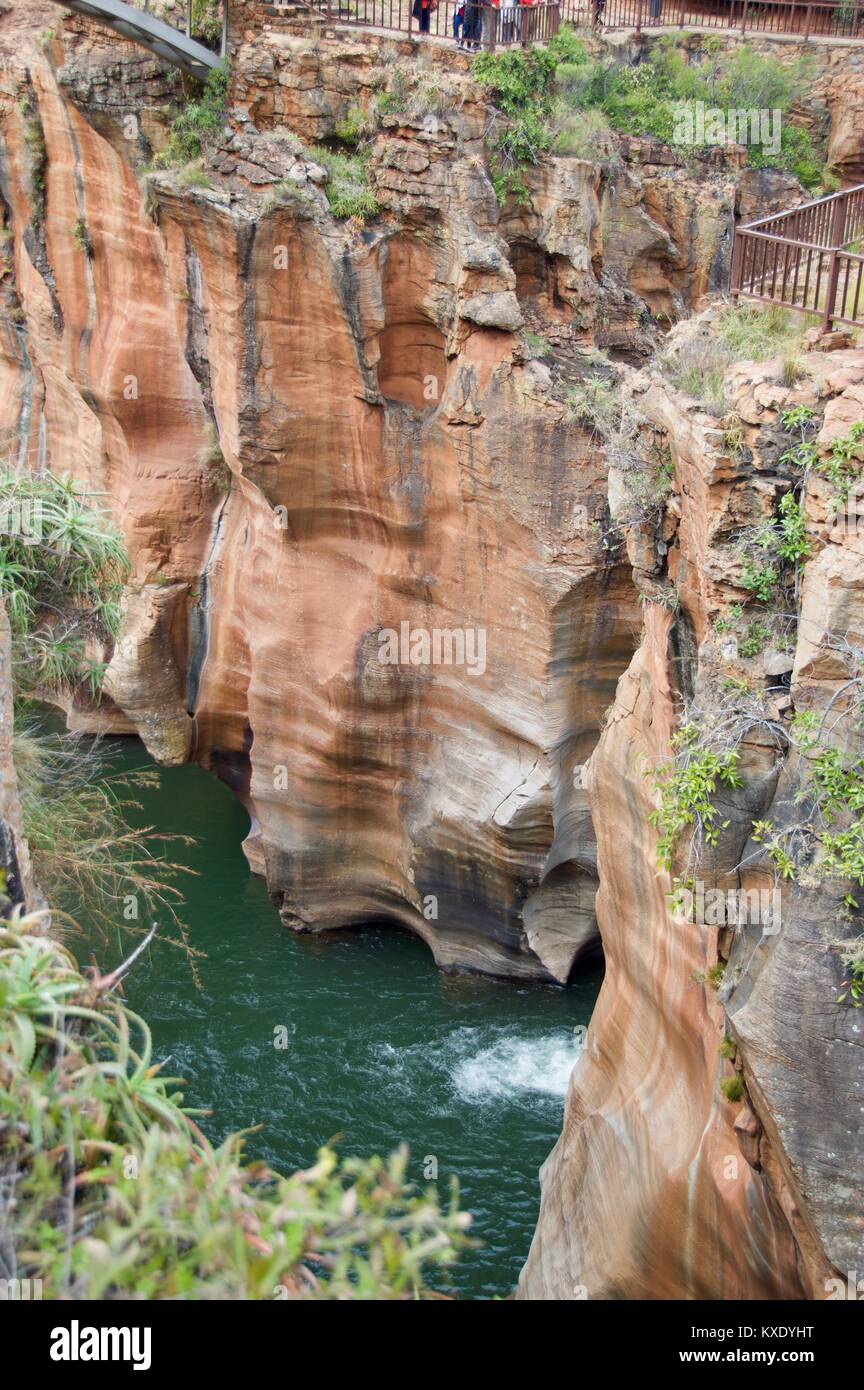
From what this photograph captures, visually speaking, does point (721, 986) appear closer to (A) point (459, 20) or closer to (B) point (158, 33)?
(B) point (158, 33)

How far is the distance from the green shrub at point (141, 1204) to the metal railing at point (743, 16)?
17.6 metres

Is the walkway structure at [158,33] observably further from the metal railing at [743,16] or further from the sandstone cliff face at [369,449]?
the metal railing at [743,16]

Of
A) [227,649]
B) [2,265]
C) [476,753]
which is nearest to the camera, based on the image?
[476,753]

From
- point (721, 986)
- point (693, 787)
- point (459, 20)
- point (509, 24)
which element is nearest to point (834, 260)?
point (693, 787)

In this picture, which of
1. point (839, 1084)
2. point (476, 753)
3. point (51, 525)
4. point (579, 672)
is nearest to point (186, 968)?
point (476, 753)

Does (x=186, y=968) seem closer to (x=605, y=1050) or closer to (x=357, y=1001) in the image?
(x=357, y=1001)

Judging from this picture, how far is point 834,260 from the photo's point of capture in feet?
29.9

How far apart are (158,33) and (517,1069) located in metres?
12.6

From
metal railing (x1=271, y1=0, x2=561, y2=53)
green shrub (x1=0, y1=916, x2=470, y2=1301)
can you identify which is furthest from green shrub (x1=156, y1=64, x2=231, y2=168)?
green shrub (x1=0, y1=916, x2=470, y2=1301)

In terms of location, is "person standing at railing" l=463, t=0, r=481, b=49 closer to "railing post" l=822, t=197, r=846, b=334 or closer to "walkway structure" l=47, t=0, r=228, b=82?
"walkway structure" l=47, t=0, r=228, b=82

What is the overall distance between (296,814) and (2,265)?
1027cm

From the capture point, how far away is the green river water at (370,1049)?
14047 millimetres

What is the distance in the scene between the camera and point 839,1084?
7.50 metres

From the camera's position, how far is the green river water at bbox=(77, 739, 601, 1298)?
14047mm
